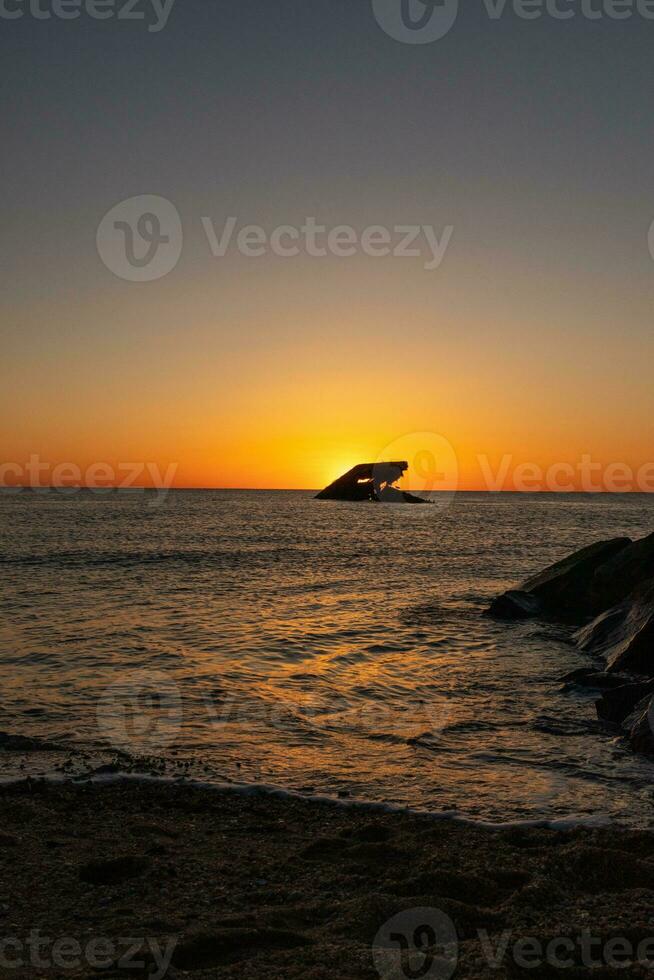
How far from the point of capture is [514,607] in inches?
752

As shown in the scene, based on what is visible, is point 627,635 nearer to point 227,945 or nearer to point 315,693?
point 315,693

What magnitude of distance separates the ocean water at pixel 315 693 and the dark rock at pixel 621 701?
23 cm

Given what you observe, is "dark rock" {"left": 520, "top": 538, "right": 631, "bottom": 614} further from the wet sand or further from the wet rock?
the wet rock

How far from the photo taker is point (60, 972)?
13.5 feet

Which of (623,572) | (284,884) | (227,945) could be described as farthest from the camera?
(623,572)

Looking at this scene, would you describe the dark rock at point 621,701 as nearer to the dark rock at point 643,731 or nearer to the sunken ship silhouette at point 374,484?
the dark rock at point 643,731

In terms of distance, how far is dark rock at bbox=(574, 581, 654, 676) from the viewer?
41.1 ft

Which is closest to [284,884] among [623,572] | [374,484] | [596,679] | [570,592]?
[596,679]

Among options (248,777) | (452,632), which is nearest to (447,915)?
(248,777)

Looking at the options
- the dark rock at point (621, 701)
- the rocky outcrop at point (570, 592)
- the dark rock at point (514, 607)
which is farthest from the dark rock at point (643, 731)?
the rocky outcrop at point (570, 592)

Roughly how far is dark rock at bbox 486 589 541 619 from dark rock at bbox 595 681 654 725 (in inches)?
345

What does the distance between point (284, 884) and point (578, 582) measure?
1610 cm

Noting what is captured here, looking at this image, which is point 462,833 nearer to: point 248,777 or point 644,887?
point 644,887

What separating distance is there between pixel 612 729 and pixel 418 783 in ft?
11.5
